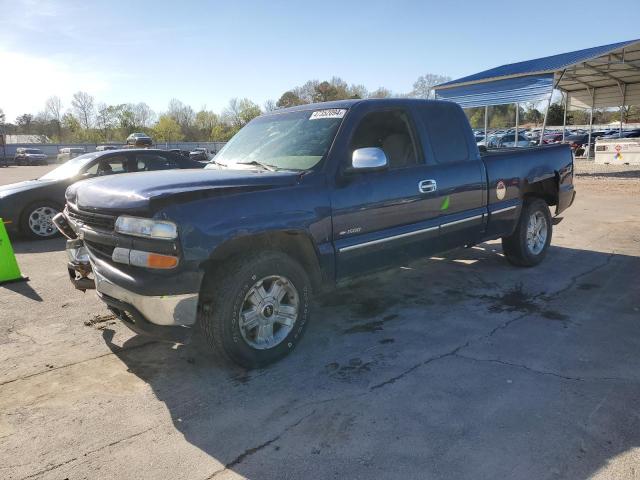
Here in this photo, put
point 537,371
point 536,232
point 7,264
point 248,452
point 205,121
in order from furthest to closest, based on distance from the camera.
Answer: point 205,121 → point 536,232 → point 7,264 → point 537,371 → point 248,452

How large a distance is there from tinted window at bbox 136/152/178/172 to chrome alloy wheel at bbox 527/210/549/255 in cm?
614

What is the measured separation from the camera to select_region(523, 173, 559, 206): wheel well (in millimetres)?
6191

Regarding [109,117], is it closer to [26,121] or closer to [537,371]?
[26,121]

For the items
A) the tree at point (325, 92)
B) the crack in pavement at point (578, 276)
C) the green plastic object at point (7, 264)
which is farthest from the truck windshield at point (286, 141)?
the tree at point (325, 92)

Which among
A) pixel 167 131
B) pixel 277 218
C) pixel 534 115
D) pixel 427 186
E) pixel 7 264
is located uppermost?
pixel 534 115

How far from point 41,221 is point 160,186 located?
6.52 m

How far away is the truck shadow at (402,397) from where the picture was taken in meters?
2.54

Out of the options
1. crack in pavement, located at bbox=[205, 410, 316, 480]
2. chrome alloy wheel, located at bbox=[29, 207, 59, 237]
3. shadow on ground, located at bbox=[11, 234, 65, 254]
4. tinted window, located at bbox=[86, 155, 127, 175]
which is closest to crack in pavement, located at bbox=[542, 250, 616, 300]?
crack in pavement, located at bbox=[205, 410, 316, 480]

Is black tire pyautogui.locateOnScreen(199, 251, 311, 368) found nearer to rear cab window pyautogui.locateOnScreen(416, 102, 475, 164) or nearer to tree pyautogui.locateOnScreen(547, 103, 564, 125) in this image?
rear cab window pyautogui.locateOnScreen(416, 102, 475, 164)

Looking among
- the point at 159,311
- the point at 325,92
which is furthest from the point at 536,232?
the point at 325,92

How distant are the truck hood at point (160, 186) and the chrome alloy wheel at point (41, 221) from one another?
5419mm

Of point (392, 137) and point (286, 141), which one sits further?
point (392, 137)

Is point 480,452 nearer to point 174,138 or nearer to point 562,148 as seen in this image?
point 562,148

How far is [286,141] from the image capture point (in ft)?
14.1
